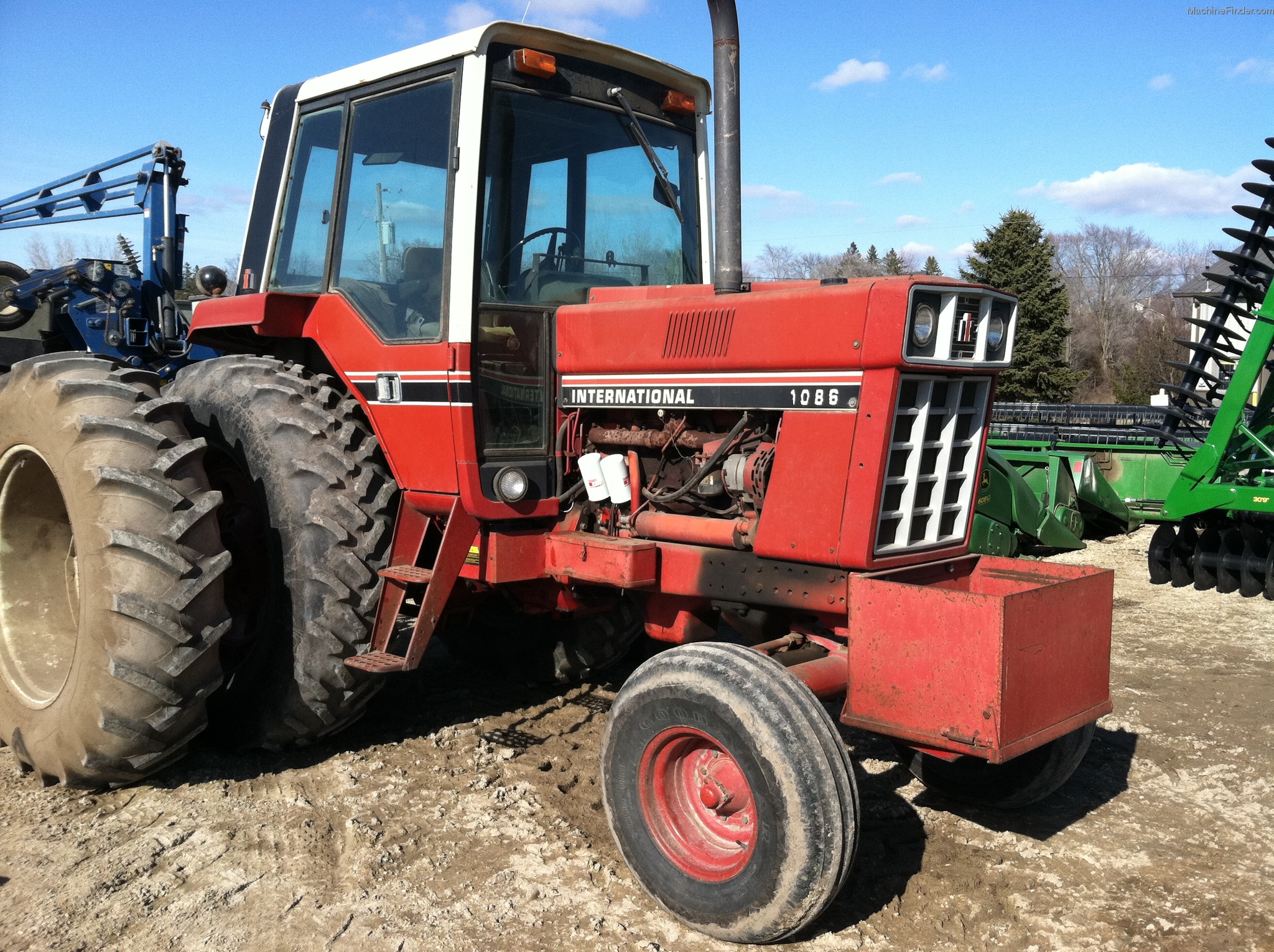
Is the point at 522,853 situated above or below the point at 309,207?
below

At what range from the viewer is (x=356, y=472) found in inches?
159

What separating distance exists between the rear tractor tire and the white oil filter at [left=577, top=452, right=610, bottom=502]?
145cm

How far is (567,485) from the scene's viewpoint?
420 cm

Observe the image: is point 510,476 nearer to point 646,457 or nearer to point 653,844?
point 646,457

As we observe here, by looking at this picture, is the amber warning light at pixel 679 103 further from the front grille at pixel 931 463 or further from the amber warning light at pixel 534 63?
the front grille at pixel 931 463

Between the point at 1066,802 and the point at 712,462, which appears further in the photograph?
the point at 1066,802

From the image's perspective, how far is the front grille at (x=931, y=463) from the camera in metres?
3.34

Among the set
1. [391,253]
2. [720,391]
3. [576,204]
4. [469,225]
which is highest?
[576,204]

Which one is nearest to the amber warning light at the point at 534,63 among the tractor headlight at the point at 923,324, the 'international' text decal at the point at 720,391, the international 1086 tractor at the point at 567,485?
the international 1086 tractor at the point at 567,485

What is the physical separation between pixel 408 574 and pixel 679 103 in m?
2.35

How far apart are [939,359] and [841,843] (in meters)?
1.48

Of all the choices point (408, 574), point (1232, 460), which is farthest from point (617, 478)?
point (1232, 460)

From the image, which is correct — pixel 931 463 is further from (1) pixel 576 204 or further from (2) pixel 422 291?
(2) pixel 422 291

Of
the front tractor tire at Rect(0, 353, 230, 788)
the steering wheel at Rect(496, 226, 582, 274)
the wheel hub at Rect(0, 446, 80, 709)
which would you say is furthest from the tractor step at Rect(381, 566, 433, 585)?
the wheel hub at Rect(0, 446, 80, 709)
